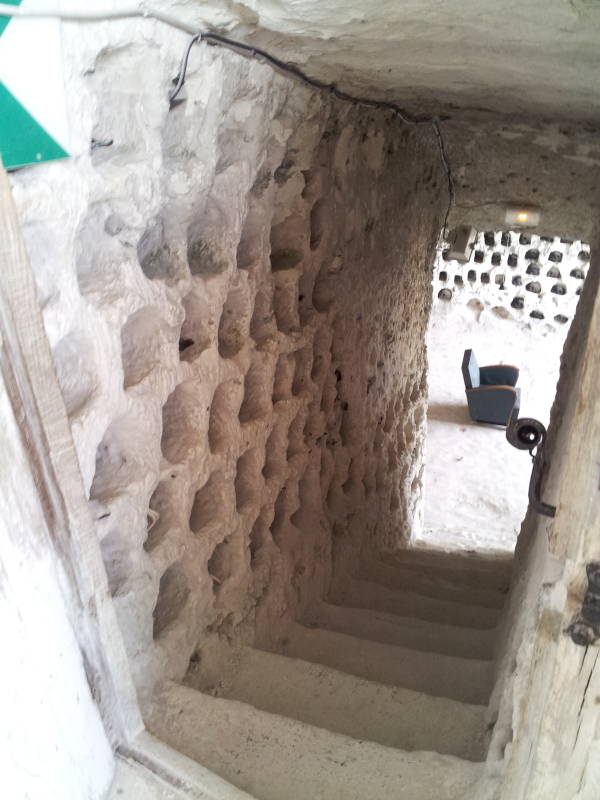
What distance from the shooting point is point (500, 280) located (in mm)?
6129

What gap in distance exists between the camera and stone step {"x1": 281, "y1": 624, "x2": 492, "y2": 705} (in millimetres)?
1607

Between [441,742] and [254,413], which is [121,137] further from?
[441,742]

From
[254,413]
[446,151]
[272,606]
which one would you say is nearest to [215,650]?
[272,606]

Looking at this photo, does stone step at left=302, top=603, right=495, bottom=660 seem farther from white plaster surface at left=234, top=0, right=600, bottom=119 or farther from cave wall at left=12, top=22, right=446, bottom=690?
white plaster surface at left=234, top=0, right=600, bottom=119

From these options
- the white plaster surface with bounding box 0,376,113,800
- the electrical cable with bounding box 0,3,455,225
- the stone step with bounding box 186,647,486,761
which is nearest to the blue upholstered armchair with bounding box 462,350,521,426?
the electrical cable with bounding box 0,3,455,225

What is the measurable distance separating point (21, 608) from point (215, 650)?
775 mm

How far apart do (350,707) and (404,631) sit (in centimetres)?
56

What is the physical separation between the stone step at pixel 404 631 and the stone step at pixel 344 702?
410 millimetres

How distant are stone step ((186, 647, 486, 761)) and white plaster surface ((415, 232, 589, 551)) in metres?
2.81

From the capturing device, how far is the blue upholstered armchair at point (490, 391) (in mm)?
5391

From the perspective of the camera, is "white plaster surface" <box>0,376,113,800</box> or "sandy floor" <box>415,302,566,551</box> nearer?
"white plaster surface" <box>0,376,113,800</box>

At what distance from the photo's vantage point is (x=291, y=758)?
1.14m

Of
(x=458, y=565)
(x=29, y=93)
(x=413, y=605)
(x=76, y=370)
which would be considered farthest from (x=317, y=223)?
(x=458, y=565)

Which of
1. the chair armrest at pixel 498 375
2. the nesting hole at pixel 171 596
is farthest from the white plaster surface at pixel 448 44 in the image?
the chair armrest at pixel 498 375
